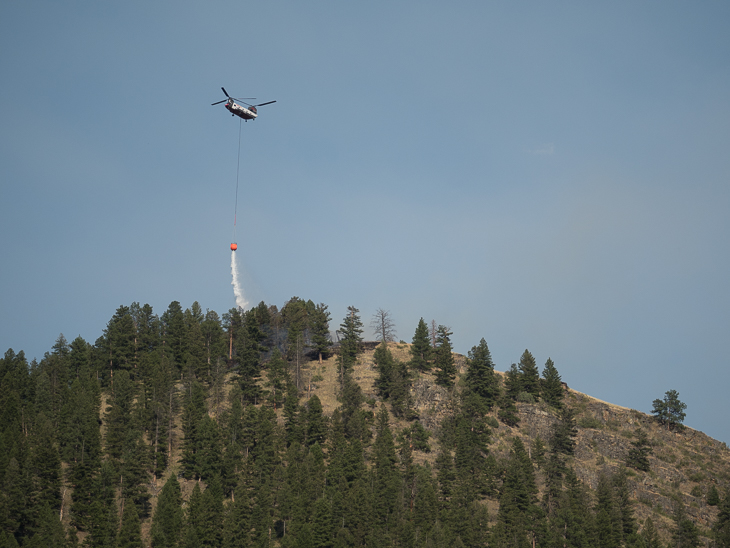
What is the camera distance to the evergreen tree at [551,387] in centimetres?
13475

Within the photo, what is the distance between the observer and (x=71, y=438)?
99375mm

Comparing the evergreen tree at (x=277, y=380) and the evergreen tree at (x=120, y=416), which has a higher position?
the evergreen tree at (x=277, y=380)

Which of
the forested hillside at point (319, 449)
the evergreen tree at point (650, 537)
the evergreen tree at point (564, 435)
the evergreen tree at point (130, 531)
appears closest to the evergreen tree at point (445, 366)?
the forested hillside at point (319, 449)

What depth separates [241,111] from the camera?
10019cm

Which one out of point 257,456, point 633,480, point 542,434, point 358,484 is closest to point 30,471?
point 257,456

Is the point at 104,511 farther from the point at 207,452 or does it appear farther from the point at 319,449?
the point at 319,449

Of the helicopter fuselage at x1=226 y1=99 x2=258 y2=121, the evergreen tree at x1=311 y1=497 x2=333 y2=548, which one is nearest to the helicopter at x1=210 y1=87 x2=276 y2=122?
the helicopter fuselage at x1=226 y1=99 x2=258 y2=121

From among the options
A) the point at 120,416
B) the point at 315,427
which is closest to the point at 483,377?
the point at 315,427

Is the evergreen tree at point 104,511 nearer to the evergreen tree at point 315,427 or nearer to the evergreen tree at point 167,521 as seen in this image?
the evergreen tree at point 167,521

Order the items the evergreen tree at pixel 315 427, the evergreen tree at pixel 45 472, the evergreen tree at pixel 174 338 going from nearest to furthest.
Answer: the evergreen tree at pixel 45 472 < the evergreen tree at pixel 315 427 < the evergreen tree at pixel 174 338

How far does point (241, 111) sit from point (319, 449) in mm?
50008

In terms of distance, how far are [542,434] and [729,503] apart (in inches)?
1301

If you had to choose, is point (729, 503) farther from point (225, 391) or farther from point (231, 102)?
point (231, 102)

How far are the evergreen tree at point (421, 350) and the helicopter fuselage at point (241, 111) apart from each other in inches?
2206
